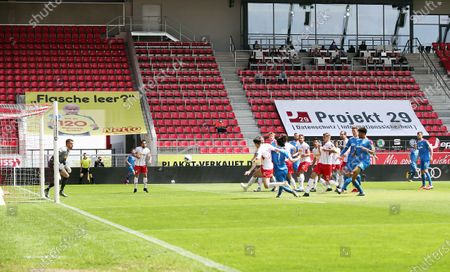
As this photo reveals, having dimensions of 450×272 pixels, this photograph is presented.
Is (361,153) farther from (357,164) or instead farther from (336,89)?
(336,89)

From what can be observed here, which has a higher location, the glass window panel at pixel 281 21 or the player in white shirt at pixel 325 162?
the glass window panel at pixel 281 21

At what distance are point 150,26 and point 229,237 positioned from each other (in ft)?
159

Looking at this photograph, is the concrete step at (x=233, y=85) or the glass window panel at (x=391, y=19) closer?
the concrete step at (x=233, y=85)

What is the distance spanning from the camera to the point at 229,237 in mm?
15148

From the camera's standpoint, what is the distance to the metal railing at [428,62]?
62.4 metres

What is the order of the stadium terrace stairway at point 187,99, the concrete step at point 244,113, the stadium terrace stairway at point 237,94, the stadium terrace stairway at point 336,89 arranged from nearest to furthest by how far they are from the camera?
the stadium terrace stairway at point 187,99
the stadium terrace stairway at point 237,94
the concrete step at point 244,113
the stadium terrace stairway at point 336,89

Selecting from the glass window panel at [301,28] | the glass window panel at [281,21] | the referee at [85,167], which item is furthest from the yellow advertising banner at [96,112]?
the glass window panel at [301,28]

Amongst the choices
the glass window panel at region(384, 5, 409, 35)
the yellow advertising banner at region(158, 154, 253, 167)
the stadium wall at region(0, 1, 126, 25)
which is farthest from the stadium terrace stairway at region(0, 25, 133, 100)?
the glass window panel at region(384, 5, 409, 35)

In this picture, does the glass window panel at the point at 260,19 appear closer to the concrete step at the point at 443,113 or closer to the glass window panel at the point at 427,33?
the glass window panel at the point at 427,33

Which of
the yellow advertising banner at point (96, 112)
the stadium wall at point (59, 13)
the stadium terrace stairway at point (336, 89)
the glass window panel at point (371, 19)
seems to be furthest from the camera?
the glass window panel at point (371, 19)

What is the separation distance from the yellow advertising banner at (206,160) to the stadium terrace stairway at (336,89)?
6.42 metres

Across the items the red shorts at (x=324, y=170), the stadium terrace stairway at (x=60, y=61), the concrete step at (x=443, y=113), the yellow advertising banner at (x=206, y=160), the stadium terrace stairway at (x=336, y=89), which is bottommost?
the yellow advertising banner at (x=206, y=160)

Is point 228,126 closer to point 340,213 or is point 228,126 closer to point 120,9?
point 120,9

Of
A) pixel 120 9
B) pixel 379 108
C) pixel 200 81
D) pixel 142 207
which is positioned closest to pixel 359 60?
pixel 379 108
